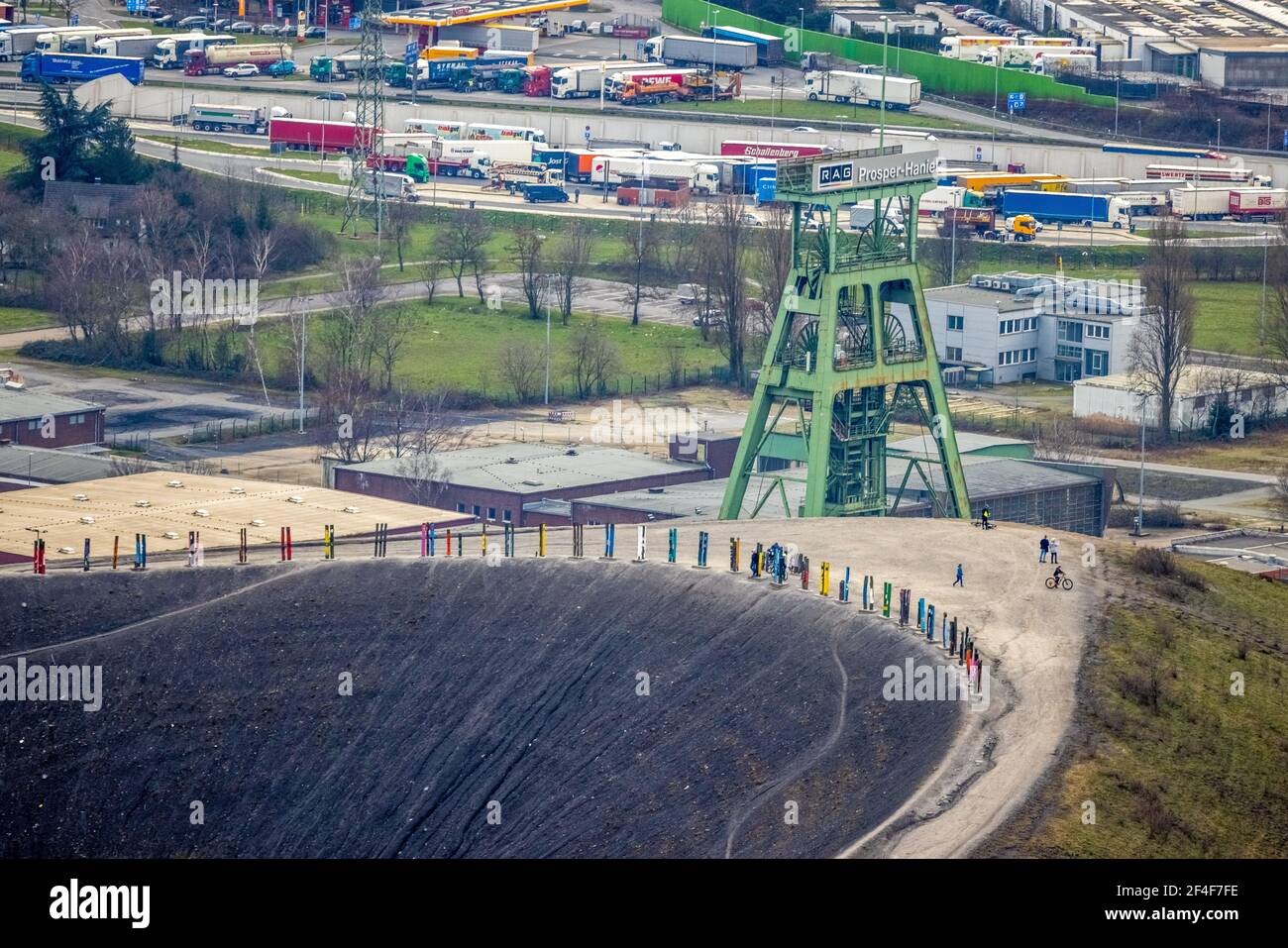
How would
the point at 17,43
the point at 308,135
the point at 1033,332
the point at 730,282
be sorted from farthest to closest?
the point at 17,43
the point at 308,135
the point at 730,282
the point at 1033,332

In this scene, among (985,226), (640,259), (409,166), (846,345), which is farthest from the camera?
(409,166)

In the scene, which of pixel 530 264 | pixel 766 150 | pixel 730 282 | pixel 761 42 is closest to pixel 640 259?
pixel 530 264

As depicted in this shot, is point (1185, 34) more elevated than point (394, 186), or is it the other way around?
point (1185, 34)

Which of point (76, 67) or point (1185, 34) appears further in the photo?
point (1185, 34)

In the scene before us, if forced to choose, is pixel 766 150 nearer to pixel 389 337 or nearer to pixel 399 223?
pixel 399 223

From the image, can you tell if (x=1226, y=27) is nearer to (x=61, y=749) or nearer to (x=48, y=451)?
(x=48, y=451)

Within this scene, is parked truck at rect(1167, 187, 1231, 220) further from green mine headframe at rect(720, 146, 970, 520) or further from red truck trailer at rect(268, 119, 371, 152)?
green mine headframe at rect(720, 146, 970, 520)

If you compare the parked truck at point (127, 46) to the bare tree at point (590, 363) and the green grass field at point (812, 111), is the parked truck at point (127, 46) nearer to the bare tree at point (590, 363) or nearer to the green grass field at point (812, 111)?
the green grass field at point (812, 111)
